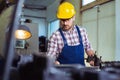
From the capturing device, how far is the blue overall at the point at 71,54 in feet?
10.9

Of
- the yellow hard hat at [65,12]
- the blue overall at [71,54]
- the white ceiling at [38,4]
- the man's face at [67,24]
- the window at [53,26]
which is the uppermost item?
the white ceiling at [38,4]

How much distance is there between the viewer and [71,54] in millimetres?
3395

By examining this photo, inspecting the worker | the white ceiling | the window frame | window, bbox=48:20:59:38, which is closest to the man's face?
the worker

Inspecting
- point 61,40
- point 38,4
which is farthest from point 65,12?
point 38,4

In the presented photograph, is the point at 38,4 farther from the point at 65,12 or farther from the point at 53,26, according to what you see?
the point at 65,12

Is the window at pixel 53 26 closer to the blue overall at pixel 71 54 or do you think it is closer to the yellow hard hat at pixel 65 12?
the yellow hard hat at pixel 65 12

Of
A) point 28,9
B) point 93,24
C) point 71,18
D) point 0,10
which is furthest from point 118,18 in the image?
point 28,9

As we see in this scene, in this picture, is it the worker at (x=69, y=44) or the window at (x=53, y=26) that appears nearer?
the worker at (x=69, y=44)

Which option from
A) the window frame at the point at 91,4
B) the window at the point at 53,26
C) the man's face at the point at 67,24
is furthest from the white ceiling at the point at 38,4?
the man's face at the point at 67,24

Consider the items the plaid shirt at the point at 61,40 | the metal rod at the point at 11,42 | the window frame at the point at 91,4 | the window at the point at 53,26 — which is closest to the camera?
the metal rod at the point at 11,42

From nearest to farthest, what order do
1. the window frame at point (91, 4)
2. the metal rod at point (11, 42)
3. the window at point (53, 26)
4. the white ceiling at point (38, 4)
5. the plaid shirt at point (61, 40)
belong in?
the metal rod at point (11, 42)
the plaid shirt at point (61, 40)
the window frame at point (91, 4)
the window at point (53, 26)
the white ceiling at point (38, 4)

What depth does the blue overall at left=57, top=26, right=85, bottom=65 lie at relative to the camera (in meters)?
3.32

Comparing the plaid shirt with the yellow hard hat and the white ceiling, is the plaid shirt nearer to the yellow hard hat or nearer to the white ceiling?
the yellow hard hat

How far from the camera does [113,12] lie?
5508 millimetres
